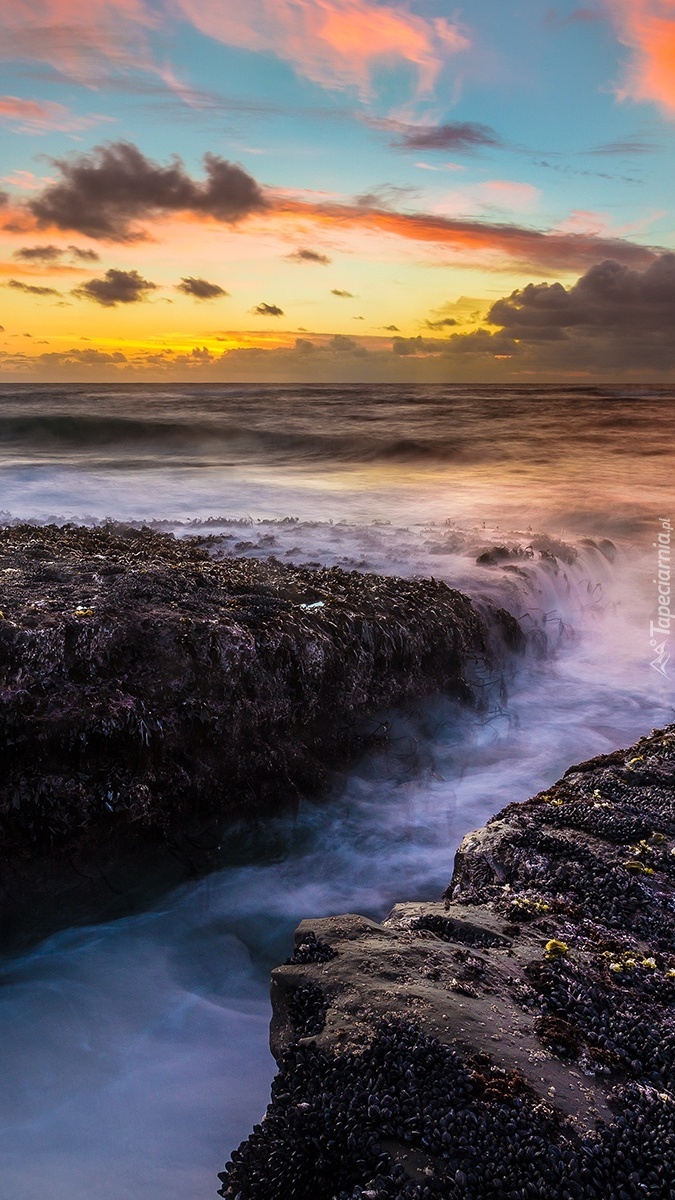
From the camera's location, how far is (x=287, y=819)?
600 cm

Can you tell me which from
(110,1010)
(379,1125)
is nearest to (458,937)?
(379,1125)

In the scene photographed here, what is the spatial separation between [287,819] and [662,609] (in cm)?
814

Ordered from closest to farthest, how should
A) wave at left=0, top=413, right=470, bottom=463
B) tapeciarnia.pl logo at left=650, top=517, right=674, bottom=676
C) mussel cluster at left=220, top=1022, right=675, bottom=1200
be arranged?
mussel cluster at left=220, top=1022, right=675, bottom=1200 < tapeciarnia.pl logo at left=650, top=517, right=674, bottom=676 < wave at left=0, top=413, right=470, bottom=463

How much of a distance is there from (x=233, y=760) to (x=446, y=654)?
9.68 feet

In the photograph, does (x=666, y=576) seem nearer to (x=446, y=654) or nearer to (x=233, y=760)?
(x=446, y=654)

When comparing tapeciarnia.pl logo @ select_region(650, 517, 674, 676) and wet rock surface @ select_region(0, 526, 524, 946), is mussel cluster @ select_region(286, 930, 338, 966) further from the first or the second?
tapeciarnia.pl logo @ select_region(650, 517, 674, 676)

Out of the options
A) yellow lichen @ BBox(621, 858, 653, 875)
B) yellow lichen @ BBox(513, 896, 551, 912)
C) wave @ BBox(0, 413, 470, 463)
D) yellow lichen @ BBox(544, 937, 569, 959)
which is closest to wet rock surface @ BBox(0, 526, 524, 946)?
yellow lichen @ BBox(513, 896, 551, 912)

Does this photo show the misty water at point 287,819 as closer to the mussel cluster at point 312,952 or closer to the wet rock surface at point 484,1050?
the mussel cluster at point 312,952

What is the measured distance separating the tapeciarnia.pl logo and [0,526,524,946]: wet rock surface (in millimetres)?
4143

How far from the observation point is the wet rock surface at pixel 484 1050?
7.33ft

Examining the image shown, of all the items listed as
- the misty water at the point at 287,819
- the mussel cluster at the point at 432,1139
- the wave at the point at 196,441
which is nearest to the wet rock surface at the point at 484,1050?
the mussel cluster at the point at 432,1139

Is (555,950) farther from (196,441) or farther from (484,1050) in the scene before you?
(196,441)

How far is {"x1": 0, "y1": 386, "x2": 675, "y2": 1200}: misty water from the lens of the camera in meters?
3.87

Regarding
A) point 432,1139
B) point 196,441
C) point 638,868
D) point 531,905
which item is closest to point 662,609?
point 638,868
